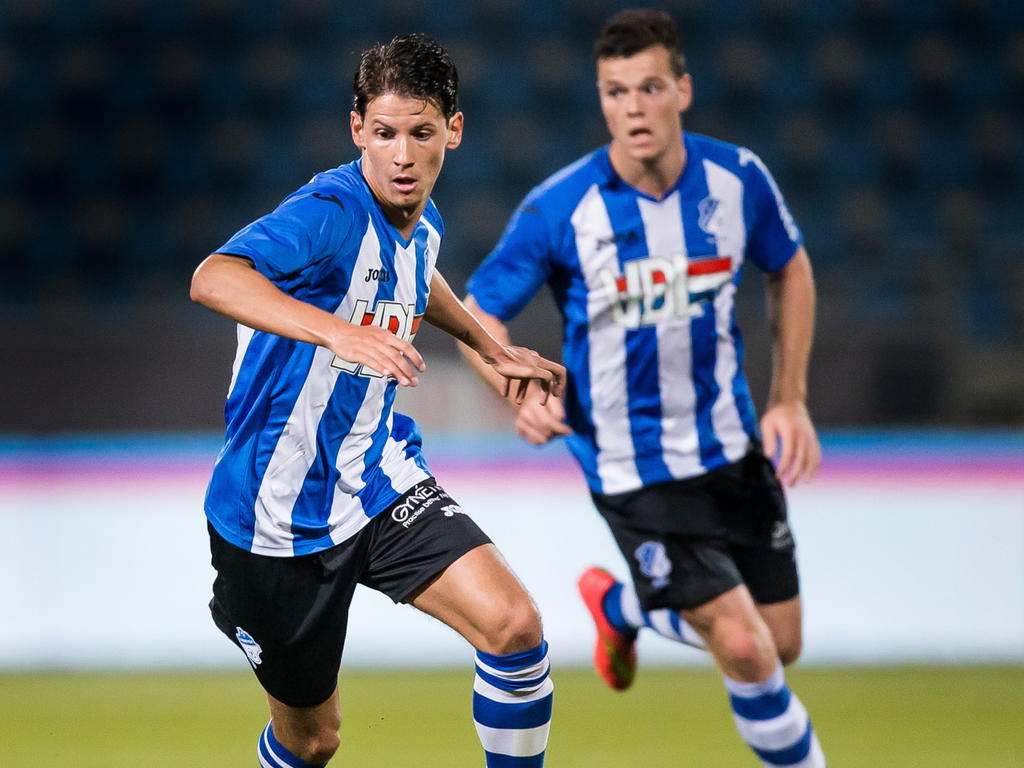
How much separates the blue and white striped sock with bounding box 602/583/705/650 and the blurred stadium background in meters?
0.49

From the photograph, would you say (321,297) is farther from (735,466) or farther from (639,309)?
(735,466)

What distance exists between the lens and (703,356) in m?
4.20

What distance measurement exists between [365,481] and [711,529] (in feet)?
4.07

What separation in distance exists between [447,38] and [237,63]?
1.46m

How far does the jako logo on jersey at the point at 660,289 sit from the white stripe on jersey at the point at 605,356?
0.04 metres

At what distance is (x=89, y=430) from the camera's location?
6.93m

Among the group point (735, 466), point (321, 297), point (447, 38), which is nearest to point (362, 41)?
point (447, 38)

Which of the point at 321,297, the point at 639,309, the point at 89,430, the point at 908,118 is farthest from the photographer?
the point at 908,118

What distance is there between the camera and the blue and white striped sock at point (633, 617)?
4.62m

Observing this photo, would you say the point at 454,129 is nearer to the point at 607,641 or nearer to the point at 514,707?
the point at 514,707

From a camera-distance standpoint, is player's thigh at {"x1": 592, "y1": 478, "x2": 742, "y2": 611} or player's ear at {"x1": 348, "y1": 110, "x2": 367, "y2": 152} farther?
player's thigh at {"x1": 592, "y1": 478, "x2": 742, "y2": 611}

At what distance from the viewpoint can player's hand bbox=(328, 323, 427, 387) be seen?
2.42m

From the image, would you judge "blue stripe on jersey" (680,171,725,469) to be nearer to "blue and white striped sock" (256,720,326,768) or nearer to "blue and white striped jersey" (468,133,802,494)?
"blue and white striped jersey" (468,133,802,494)

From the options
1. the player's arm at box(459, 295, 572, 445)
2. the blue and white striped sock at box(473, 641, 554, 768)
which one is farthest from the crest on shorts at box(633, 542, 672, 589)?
the blue and white striped sock at box(473, 641, 554, 768)
